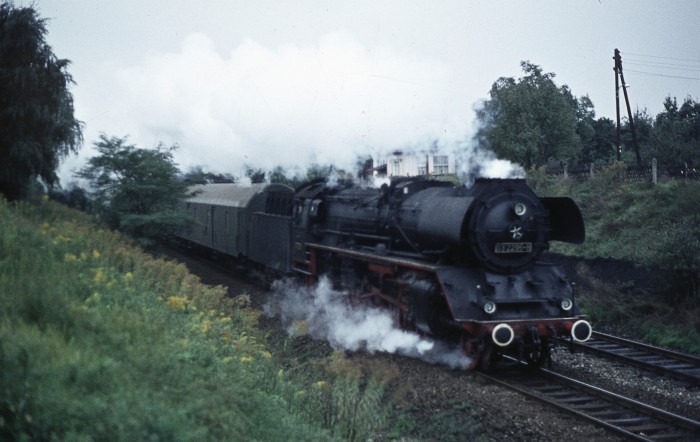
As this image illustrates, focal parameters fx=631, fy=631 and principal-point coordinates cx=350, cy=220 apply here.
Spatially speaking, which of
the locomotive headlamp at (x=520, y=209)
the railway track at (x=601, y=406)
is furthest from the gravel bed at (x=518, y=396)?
the locomotive headlamp at (x=520, y=209)

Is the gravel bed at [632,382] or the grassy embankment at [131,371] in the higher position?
the grassy embankment at [131,371]

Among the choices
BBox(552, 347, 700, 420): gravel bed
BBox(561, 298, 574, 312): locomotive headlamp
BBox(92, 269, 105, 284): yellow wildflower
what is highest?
BBox(92, 269, 105, 284): yellow wildflower

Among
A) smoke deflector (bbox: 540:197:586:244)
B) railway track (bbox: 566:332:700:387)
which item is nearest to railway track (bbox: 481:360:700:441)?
railway track (bbox: 566:332:700:387)

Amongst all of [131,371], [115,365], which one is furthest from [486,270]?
[115,365]

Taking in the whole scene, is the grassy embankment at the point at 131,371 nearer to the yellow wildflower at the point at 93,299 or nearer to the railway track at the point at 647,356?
the yellow wildflower at the point at 93,299

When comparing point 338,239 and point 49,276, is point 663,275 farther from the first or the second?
point 49,276

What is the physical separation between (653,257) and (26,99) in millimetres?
16499

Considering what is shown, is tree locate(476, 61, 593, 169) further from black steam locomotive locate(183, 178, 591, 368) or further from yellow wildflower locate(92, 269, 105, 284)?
yellow wildflower locate(92, 269, 105, 284)

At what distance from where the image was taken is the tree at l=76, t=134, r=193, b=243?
15.8 meters

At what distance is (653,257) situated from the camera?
13703 millimetres

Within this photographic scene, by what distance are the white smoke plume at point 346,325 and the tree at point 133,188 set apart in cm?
353

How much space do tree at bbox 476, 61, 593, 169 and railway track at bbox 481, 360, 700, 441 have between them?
17.4 meters

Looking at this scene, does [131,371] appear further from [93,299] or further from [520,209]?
[520,209]

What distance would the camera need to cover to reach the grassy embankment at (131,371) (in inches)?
159
